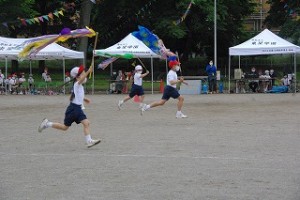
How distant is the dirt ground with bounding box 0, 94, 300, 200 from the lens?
7.94 metres

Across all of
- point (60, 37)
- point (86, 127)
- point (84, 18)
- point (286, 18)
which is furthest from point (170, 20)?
point (86, 127)

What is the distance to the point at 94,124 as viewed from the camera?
1708 cm

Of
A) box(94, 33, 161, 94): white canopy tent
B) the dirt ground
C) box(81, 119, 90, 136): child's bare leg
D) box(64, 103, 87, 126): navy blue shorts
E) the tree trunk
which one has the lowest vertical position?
the dirt ground

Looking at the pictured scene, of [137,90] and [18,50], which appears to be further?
[18,50]

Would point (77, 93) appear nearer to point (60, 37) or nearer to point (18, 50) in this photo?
point (60, 37)

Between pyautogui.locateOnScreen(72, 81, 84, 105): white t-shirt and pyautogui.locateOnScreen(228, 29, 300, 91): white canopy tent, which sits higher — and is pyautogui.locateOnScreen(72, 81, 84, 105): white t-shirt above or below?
below

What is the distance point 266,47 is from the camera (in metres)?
31.9

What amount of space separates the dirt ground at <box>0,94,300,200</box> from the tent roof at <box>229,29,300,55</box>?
546 inches

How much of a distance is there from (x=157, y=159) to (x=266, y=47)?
73.8 feet

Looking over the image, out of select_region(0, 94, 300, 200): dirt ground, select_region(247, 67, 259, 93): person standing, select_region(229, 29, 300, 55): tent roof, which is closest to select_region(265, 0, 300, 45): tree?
select_region(247, 67, 259, 93): person standing

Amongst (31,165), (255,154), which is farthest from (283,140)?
(31,165)

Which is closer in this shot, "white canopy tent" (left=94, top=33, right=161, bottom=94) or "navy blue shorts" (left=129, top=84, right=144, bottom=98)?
"navy blue shorts" (left=129, top=84, right=144, bottom=98)

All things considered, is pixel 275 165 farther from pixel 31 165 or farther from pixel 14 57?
pixel 14 57

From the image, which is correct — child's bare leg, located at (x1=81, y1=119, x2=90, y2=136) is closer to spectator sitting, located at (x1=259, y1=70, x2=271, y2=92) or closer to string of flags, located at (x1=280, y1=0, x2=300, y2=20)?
spectator sitting, located at (x1=259, y1=70, x2=271, y2=92)
